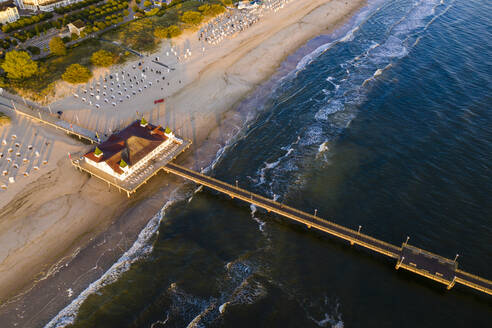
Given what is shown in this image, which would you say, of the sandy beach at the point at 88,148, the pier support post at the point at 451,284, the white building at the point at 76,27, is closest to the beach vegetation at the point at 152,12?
the sandy beach at the point at 88,148

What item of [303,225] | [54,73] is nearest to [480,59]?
[303,225]

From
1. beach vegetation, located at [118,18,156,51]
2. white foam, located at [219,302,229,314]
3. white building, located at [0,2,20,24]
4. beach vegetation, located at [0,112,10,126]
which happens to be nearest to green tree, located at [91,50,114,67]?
beach vegetation, located at [118,18,156,51]

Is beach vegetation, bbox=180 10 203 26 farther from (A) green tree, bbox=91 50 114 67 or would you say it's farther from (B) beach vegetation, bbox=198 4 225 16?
(A) green tree, bbox=91 50 114 67

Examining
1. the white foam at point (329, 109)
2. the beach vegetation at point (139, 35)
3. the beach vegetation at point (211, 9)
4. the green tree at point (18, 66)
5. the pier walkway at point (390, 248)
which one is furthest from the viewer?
the beach vegetation at point (211, 9)

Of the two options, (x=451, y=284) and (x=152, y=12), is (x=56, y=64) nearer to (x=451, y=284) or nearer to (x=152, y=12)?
(x=152, y=12)

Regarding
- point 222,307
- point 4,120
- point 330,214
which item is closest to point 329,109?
point 330,214

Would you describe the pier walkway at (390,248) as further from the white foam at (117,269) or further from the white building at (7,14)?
the white building at (7,14)
